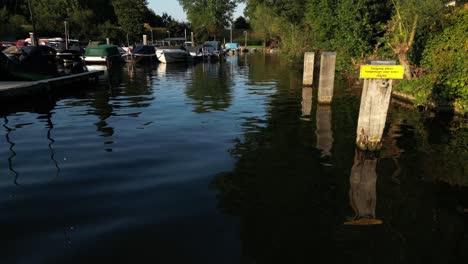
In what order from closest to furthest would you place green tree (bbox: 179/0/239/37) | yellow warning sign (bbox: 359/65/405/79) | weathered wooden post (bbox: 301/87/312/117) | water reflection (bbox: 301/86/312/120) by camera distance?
1. yellow warning sign (bbox: 359/65/405/79)
2. water reflection (bbox: 301/86/312/120)
3. weathered wooden post (bbox: 301/87/312/117)
4. green tree (bbox: 179/0/239/37)

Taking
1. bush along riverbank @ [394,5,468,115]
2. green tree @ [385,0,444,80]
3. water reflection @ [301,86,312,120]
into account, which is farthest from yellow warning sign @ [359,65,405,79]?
green tree @ [385,0,444,80]

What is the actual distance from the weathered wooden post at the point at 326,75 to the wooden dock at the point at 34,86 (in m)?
12.2

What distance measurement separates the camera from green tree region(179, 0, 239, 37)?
99750 millimetres

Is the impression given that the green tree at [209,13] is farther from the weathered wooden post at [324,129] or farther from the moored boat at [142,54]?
the weathered wooden post at [324,129]

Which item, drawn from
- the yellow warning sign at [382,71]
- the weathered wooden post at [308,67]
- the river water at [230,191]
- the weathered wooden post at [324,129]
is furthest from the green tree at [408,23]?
the yellow warning sign at [382,71]

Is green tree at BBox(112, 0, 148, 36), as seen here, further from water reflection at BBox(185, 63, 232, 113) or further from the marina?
the marina

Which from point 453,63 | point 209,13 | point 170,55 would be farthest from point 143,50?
point 209,13

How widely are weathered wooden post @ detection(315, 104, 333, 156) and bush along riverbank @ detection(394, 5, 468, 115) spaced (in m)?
3.11

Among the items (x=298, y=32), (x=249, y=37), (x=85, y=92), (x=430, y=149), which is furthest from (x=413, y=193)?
(x=249, y=37)

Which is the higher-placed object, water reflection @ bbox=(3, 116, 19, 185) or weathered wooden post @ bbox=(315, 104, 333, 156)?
weathered wooden post @ bbox=(315, 104, 333, 156)

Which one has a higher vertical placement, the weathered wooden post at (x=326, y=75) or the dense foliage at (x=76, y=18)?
the dense foliage at (x=76, y=18)

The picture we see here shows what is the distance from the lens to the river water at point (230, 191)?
4.60 meters

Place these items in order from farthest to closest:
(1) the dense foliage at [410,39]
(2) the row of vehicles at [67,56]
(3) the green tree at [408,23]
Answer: (2) the row of vehicles at [67,56], (3) the green tree at [408,23], (1) the dense foliage at [410,39]

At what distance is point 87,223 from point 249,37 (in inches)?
4136
